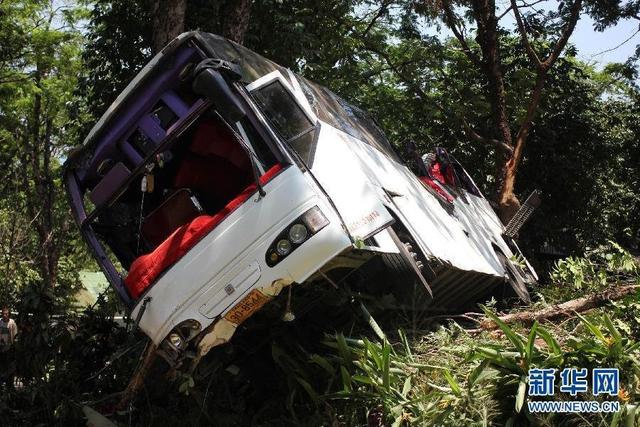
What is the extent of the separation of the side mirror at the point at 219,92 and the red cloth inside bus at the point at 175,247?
46 cm

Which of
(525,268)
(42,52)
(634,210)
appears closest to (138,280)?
(525,268)

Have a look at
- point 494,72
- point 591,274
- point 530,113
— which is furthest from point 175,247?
point 494,72

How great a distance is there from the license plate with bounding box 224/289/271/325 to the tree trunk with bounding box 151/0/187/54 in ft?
13.8

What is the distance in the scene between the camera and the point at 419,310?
19.0 feet

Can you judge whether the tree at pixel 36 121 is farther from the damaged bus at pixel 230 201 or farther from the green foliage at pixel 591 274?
the green foliage at pixel 591 274

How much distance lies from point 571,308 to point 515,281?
2217mm

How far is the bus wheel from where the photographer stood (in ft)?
25.0

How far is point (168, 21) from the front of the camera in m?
7.76

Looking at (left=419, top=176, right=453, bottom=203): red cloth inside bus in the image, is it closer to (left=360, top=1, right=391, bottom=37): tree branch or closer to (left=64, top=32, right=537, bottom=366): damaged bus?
(left=64, top=32, right=537, bottom=366): damaged bus

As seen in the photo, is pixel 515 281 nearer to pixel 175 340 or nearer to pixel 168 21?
pixel 175 340

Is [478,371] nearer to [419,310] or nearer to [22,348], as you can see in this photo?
[419,310]

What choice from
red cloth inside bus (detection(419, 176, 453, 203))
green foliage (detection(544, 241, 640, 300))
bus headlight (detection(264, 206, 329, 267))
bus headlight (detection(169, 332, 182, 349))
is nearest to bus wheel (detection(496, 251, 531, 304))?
green foliage (detection(544, 241, 640, 300))

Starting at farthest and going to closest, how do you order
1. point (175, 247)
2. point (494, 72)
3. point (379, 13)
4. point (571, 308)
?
point (379, 13), point (494, 72), point (571, 308), point (175, 247)

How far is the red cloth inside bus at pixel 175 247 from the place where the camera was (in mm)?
4699
